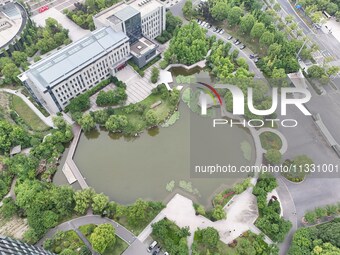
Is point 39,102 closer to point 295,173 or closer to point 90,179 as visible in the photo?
point 90,179

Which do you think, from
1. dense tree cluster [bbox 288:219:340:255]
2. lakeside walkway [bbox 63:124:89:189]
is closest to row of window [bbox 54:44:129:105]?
lakeside walkway [bbox 63:124:89:189]

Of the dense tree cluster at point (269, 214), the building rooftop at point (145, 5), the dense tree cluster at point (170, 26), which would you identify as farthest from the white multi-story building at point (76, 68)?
the dense tree cluster at point (269, 214)

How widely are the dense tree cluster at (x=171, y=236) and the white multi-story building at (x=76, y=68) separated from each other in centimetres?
3941

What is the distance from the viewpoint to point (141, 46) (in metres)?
79.8

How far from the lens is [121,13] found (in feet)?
248

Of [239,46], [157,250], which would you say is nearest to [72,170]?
[157,250]

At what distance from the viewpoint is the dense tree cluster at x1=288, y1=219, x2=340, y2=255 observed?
49.1 m

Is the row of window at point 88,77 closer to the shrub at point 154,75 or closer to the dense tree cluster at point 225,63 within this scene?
the shrub at point 154,75

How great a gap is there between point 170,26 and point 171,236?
63.3 m

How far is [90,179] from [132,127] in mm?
15647

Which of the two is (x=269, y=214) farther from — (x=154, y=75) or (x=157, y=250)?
(x=154, y=75)

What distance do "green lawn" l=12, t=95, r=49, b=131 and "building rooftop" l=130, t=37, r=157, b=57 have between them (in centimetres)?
3090

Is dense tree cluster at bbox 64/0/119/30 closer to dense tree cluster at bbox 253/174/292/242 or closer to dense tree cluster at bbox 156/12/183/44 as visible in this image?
dense tree cluster at bbox 156/12/183/44

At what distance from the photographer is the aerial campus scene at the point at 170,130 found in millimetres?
53500
